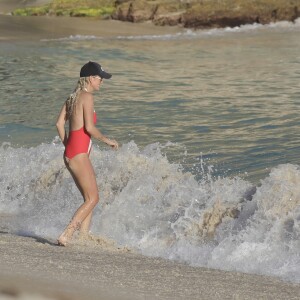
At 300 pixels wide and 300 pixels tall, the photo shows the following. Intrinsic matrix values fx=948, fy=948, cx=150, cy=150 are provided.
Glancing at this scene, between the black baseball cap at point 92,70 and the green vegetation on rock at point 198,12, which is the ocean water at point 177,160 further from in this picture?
the green vegetation on rock at point 198,12

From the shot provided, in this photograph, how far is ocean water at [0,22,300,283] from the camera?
8.84m

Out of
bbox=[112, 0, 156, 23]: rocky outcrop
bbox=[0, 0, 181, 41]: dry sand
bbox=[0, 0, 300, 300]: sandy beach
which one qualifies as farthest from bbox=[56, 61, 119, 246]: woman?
bbox=[112, 0, 156, 23]: rocky outcrop

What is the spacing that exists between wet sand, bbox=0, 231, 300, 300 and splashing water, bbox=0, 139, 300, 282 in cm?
65

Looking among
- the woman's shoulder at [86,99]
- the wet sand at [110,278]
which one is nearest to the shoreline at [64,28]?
the woman's shoulder at [86,99]

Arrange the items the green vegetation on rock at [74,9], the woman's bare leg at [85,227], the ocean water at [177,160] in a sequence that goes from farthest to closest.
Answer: the green vegetation on rock at [74,9] < the ocean water at [177,160] < the woman's bare leg at [85,227]

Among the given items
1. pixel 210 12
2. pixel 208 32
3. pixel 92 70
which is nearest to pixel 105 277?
pixel 92 70

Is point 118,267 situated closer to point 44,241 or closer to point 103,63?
point 44,241

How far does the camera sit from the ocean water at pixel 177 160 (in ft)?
29.0

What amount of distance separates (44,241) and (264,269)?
6.57 feet

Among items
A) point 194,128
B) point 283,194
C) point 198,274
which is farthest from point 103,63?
point 198,274

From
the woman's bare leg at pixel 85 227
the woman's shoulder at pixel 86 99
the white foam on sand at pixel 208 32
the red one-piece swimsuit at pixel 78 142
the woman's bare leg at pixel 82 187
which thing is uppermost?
the woman's shoulder at pixel 86 99

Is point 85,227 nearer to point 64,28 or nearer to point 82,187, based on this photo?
point 82,187

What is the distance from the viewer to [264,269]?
25.8 feet

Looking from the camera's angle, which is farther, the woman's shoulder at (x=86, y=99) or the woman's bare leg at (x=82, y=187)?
the woman's bare leg at (x=82, y=187)
